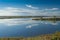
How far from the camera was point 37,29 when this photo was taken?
2441 mm

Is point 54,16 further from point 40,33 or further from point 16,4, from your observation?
point 16,4

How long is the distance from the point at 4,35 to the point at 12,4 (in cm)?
51

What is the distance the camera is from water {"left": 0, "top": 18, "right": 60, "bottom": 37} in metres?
2.42

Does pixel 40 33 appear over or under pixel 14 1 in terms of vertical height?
under

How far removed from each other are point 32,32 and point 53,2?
57 cm

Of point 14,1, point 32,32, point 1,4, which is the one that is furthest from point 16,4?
point 32,32

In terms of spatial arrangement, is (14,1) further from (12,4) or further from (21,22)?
(21,22)

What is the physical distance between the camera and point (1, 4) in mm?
2443

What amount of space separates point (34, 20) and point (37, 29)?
0.49 feet

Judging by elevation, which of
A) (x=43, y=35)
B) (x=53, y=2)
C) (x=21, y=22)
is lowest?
(x=43, y=35)

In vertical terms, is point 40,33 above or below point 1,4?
below

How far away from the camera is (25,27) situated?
2.44m

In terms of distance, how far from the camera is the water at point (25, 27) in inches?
95.2

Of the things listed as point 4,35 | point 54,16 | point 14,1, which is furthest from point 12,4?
point 54,16
